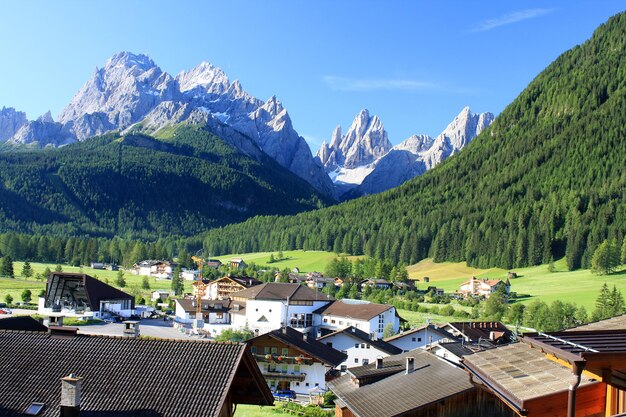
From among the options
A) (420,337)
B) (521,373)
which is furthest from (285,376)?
(521,373)

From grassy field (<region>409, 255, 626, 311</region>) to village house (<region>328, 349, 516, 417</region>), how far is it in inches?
2978

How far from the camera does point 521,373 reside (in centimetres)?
859

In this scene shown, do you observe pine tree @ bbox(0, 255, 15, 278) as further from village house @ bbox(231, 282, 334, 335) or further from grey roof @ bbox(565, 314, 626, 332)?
grey roof @ bbox(565, 314, 626, 332)

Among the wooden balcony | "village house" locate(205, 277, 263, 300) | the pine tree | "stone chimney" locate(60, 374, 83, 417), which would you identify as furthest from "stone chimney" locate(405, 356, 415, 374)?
the pine tree

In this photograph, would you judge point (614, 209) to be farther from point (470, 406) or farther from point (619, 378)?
point (619, 378)

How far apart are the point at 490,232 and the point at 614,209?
32458 mm

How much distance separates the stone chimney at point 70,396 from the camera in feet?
48.7

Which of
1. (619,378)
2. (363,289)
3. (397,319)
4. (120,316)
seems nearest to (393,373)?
(619,378)

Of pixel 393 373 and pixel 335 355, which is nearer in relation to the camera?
pixel 393 373

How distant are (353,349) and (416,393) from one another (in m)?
38.7

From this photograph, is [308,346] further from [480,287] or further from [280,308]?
[480,287]

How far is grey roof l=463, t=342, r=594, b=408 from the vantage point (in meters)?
7.75

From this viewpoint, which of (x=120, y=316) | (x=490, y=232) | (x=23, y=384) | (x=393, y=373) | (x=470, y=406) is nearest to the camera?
(x=23, y=384)

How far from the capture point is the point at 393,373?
30.0 m
